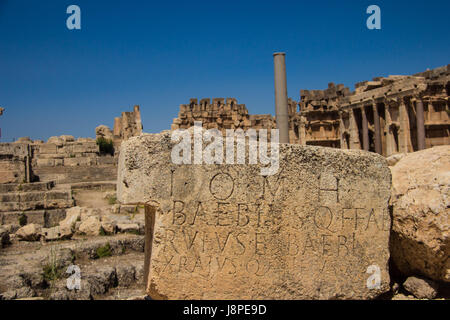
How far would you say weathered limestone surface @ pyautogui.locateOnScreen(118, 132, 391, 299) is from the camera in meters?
3.29

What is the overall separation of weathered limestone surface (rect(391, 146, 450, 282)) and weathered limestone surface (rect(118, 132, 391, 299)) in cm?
35

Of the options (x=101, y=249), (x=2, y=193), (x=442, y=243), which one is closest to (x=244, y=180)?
(x=442, y=243)

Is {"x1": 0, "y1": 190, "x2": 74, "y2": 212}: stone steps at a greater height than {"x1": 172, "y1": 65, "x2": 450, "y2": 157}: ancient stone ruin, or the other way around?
{"x1": 172, "y1": 65, "x2": 450, "y2": 157}: ancient stone ruin

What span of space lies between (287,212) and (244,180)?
A: 0.49m

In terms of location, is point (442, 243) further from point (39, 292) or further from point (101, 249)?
point (101, 249)

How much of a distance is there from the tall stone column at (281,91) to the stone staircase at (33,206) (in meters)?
8.15

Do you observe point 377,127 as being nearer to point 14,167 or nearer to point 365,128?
point 365,128

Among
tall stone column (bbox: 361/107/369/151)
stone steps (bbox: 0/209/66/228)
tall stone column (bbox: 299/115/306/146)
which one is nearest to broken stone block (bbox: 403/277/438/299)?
stone steps (bbox: 0/209/66/228)

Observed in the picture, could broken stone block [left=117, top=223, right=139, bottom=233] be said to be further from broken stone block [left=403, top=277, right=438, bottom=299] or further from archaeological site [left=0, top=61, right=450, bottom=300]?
broken stone block [left=403, top=277, right=438, bottom=299]

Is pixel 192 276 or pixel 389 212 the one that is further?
pixel 389 212

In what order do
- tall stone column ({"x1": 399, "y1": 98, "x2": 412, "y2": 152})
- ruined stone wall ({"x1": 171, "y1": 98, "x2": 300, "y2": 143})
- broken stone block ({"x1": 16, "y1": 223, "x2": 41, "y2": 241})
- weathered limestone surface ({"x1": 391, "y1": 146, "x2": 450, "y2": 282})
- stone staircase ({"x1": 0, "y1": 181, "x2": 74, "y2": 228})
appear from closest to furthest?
weathered limestone surface ({"x1": 391, "y1": 146, "x2": 450, "y2": 282})
broken stone block ({"x1": 16, "y1": 223, "x2": 41, "y2": 241})
stone staircase ({"x1": 0, "y1": 181, "x2": 74, "y2": 228})
tall stone column ({"x1": 399, "y1": 98, "x2": 412, "y2": 152})
ruined stone wall ({"x1": 171, "y1": 98, "x2": 300, "y2": 143})

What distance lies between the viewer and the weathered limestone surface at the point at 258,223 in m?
3.29

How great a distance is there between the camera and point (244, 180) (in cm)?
343
